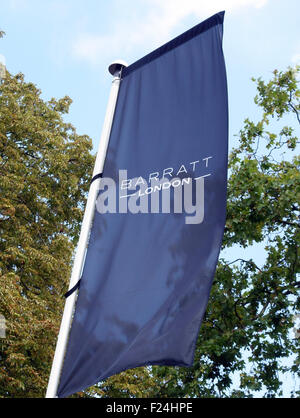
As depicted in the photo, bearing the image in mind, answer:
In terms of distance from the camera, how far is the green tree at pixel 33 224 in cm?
1380

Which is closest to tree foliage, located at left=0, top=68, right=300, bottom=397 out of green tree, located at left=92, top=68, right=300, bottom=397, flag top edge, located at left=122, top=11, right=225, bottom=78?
green tree, located at left=92, top=68, right=300, bottom=397

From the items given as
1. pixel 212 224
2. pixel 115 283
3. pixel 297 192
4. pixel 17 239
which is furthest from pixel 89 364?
pixel 17 239

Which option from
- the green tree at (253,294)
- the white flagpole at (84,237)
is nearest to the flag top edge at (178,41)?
the white flagpole at (84,237)

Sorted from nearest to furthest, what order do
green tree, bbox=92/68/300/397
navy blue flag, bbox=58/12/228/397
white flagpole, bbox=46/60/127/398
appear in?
navy blue flag, bbox=58/12/228/397 → white flagpole, bbox=46/60/127/398 → green tree, bbox=92/68/300/397

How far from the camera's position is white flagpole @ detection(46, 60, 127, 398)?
4188 mm

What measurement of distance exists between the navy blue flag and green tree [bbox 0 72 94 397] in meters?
9.04

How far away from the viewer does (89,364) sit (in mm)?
4098

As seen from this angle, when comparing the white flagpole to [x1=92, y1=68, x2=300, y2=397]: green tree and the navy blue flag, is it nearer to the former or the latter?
the navy blue flag

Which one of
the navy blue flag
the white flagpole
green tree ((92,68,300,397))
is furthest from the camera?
green tree ((92,68,300,397))

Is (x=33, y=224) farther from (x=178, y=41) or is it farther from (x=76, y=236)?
(x=178, y=41)

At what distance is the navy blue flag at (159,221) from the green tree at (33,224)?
9035mm

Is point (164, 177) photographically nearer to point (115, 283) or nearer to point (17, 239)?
point (115, 283)
